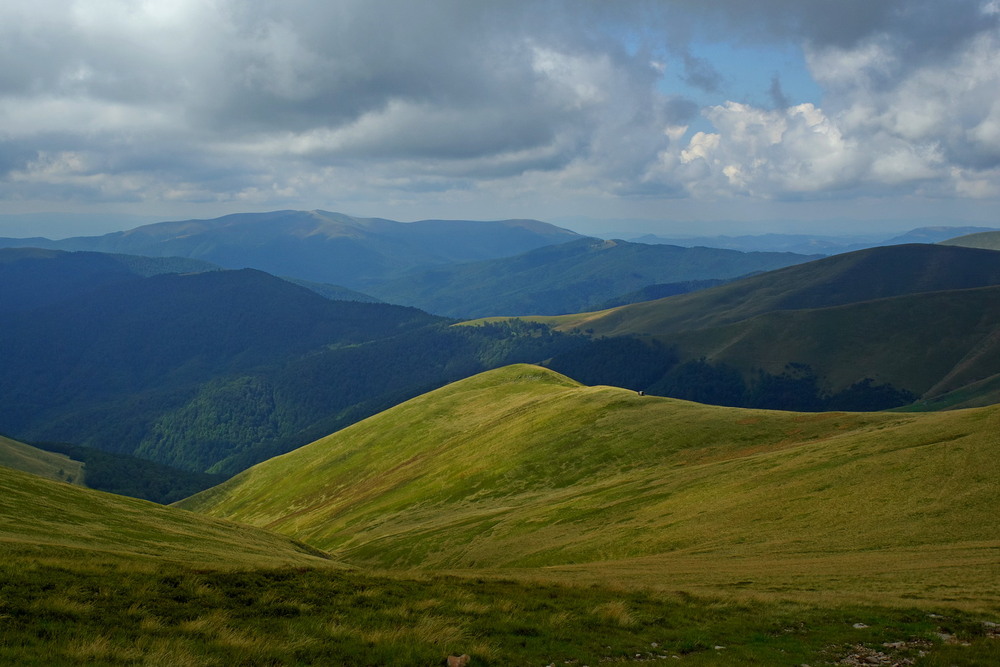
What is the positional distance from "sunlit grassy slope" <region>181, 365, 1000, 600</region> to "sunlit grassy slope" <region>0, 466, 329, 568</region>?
21.7m

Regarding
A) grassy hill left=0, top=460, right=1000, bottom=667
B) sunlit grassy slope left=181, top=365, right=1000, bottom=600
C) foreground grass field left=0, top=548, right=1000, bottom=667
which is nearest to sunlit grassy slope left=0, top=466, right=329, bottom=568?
grassy hill left=0, top=460, right=1000, bottom=667

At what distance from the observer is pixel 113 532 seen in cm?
4166

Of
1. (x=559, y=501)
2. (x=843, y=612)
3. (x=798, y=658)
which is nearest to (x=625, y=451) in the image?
(x=559, y=501)

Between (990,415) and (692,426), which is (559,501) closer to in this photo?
(692,426)

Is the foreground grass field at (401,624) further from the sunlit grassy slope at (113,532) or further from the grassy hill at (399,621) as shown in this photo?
the sunlit grassy slope at (113,532)

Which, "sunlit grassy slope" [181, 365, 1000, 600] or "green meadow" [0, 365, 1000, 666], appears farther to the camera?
"sunlit grassy slope" [181, 365, 1000, 600]

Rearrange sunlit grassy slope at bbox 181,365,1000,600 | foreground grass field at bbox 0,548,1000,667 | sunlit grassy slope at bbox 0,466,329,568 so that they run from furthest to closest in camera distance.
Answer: sunlit grassy slope at bbox 181,365,1000,600 → sunlit grassy slope at bbox 0,466,329,568 → foreground grass field at bbox 0,548,1000,667

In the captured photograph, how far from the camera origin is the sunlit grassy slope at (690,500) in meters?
39.7

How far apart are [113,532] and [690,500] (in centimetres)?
5042

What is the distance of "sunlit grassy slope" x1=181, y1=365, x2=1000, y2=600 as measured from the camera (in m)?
39.7

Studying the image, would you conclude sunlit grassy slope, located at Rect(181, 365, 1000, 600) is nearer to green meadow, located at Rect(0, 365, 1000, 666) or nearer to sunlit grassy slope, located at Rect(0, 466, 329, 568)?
green meadow, located at Rect(0, 365, 1000, 666)

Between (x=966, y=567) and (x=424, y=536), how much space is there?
60.9 meters

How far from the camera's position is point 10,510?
40.9m

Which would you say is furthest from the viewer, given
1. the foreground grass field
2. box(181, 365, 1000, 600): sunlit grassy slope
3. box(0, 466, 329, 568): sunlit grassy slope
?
box(181, 365, 1000, 600): sunlit grassy slope
